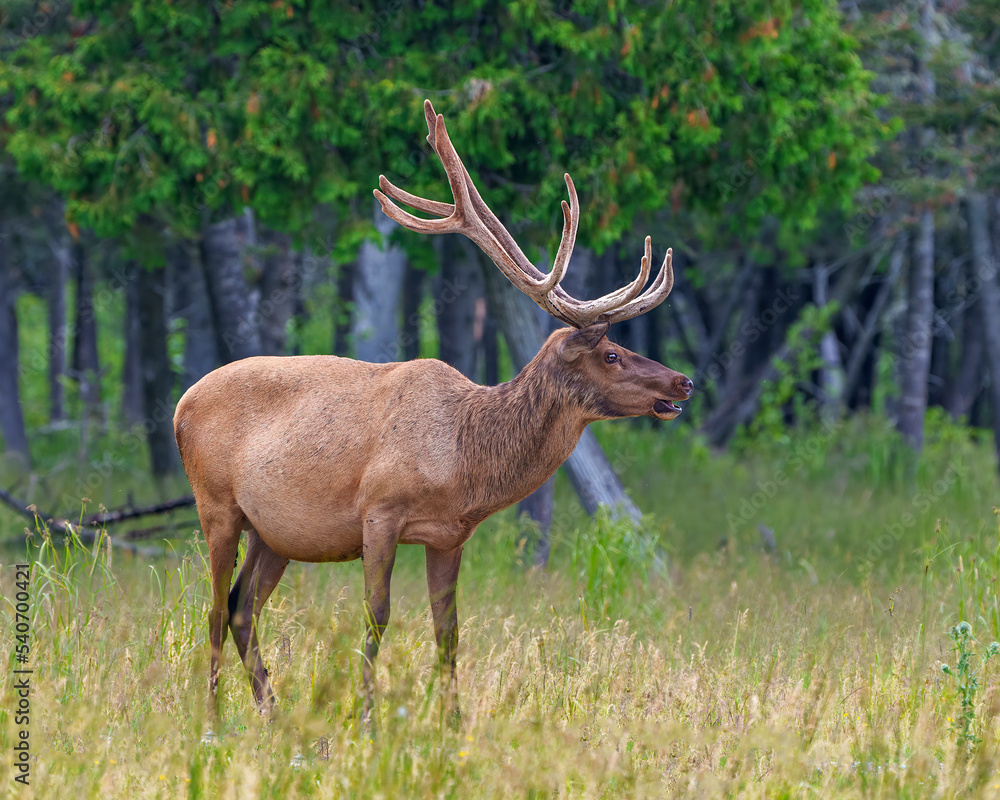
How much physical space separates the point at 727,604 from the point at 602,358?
2.91 m

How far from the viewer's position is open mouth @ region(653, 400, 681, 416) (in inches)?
182

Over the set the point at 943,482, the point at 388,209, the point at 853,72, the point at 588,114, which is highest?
the point at 853,72

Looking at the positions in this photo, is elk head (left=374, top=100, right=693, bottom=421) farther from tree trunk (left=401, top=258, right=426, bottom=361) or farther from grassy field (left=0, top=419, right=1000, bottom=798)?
tree trunk (left=401, top=258, right=426, bottom=361)

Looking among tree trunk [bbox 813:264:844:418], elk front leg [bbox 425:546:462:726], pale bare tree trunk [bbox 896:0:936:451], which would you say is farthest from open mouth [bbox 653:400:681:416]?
tree trunk [bbox 813:264:844:418]

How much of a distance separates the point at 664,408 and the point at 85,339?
16.4 meters

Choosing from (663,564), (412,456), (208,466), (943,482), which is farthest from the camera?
(943,482)

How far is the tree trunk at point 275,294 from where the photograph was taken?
1185 cm

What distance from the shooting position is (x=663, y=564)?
26.1ft

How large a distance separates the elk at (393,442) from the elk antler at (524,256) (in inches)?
0.4

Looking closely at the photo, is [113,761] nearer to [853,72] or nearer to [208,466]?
[208,466]

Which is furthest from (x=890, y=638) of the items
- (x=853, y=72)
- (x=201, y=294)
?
(x=201, y=294)

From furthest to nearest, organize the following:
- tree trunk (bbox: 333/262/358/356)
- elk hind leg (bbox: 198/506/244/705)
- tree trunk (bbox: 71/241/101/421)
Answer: tree trunk (bbox: 333/262/358/356), tree trunk (bbox: 71/241/101/421), elk hind leg (bbox: 198/506/244/705)

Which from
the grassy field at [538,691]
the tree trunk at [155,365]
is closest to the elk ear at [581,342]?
the grassy field at [538,691]

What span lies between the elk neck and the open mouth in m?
0.29
